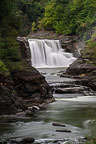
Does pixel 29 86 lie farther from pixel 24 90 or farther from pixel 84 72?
pixel 84 72

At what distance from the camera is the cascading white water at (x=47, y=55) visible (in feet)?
149

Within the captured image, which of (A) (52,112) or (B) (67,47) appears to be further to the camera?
(B) (67,47)

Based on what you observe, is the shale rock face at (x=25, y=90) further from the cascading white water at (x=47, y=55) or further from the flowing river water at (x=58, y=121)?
the cascading white water at (x=47, y=55)

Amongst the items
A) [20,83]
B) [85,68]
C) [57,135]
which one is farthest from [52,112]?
[85,68]

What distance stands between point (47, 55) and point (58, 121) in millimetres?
30231

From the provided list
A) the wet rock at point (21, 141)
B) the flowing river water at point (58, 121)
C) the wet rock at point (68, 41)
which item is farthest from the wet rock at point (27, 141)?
the wet rock at point (68, 41)

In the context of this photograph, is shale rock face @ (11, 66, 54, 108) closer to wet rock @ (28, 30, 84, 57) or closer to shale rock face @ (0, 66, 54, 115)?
shale rock face @ (0, 66, 54, 115)

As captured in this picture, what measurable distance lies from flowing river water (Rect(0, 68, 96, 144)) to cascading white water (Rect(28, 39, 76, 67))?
2213 centimetres

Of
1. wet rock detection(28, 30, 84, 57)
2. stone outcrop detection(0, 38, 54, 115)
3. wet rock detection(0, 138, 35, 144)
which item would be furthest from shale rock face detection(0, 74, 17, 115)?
wet rock detection(28, 30, 84, 57)

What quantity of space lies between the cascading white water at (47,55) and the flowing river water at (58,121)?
22.1 meters

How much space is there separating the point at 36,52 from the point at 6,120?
2969 centimetres

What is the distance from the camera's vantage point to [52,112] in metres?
19.3

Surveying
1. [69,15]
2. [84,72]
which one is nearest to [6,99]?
[84,72]

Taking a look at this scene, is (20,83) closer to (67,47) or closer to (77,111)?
(77,111)
